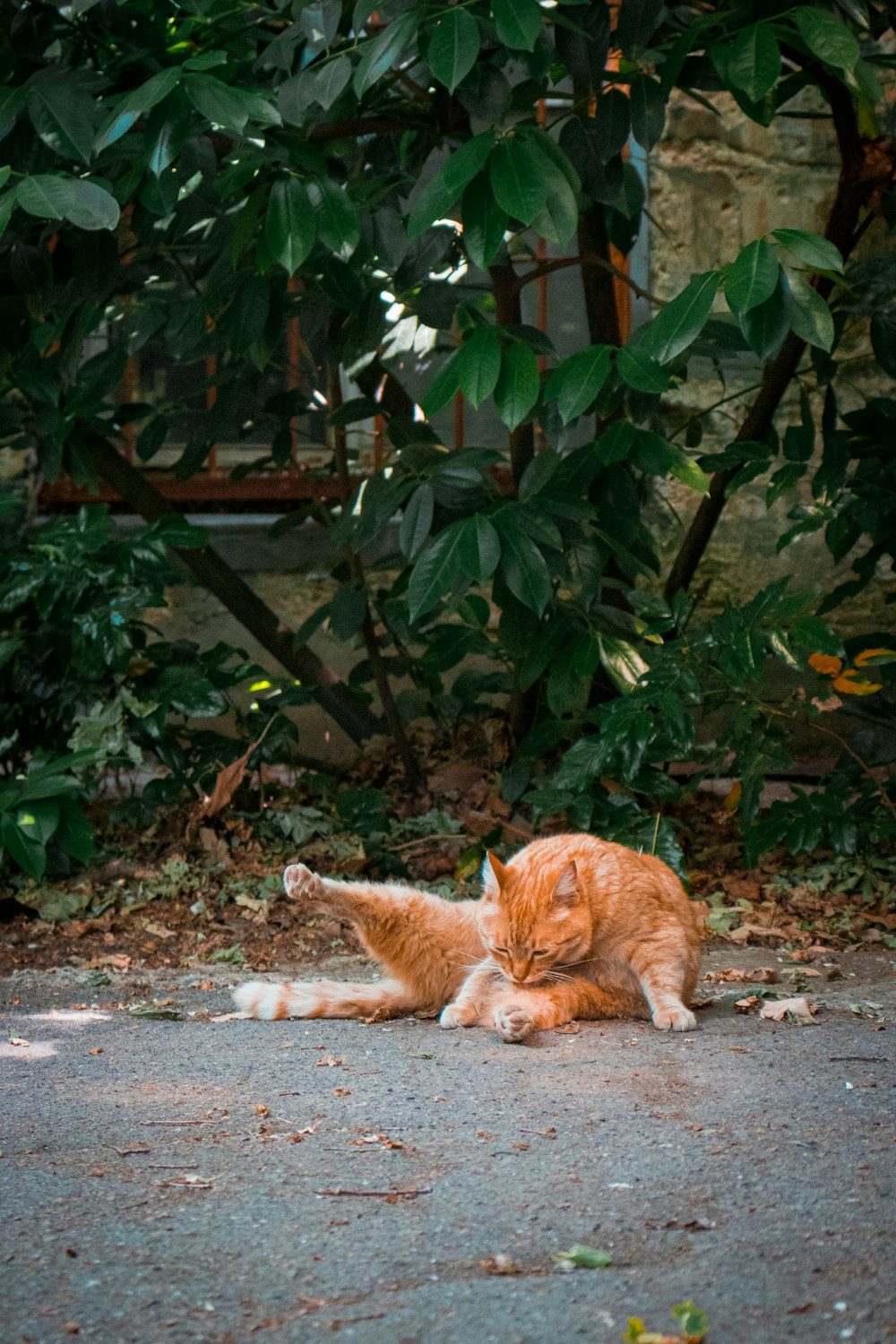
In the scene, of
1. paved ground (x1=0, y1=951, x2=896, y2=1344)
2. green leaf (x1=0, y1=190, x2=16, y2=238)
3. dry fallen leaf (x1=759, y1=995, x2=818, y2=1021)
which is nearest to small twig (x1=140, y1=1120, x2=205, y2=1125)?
paved ground (x1=0, y1=951, x2=896, y2=1344)

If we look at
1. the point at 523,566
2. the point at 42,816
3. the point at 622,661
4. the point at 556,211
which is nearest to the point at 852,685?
the point at 622,661

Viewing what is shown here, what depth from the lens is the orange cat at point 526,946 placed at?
321 cm

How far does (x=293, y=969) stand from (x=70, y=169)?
242 centimetres

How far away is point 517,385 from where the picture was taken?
3506 mm

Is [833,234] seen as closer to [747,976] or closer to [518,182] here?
[518,182]

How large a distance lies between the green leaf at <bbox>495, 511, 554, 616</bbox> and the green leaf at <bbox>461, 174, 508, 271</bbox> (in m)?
0.83

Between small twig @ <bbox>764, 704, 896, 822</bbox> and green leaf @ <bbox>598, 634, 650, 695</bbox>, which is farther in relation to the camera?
small twig @ <bbox>764, 704, 896, 822</bbox>

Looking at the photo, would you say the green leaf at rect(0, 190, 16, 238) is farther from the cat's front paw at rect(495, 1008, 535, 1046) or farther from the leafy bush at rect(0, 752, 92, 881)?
Result: the cat's front paw at rect(495, 1008, 535, 1046)

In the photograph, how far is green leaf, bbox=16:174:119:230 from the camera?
2.98 meters

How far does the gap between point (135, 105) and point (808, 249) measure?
1551 mm

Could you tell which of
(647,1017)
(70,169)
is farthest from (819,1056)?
(70,169)

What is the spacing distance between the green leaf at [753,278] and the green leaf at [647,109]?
1019 millimetres

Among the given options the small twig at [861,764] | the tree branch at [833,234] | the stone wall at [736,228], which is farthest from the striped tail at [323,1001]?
the stone wall at [736,228]

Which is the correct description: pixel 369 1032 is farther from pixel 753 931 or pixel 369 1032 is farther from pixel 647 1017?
pixel 753 931
